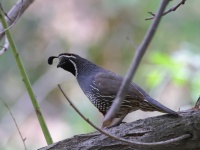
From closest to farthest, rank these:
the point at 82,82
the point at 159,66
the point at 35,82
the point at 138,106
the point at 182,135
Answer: the point at 182,135 < the point at 138,106 < the point at 82,82 < the point at 159,66 < the point at 35,82

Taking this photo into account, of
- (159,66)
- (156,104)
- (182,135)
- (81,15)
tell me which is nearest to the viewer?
(182,135)

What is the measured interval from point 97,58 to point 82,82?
127 inches

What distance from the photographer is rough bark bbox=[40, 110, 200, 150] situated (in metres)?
1.94

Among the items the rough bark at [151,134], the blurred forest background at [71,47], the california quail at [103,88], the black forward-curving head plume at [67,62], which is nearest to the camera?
the rough bark at [151,134]

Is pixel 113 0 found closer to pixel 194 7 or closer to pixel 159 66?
pixel 194 7

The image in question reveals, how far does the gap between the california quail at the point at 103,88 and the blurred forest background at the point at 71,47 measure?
84.2 inches

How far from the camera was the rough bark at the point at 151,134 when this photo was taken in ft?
6.35

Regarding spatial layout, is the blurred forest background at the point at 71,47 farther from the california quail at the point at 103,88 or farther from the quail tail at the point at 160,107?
the quail tail at the point at 160,107

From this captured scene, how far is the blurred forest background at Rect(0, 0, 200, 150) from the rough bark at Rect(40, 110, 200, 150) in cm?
264

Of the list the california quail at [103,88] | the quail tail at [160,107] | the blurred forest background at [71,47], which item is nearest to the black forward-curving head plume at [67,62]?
the california quail at [103,88]

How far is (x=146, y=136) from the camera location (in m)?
1.97

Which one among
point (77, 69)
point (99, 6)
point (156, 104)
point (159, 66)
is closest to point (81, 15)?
point (99, 6)

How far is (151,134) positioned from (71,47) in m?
3.51

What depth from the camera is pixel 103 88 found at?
240 cm
